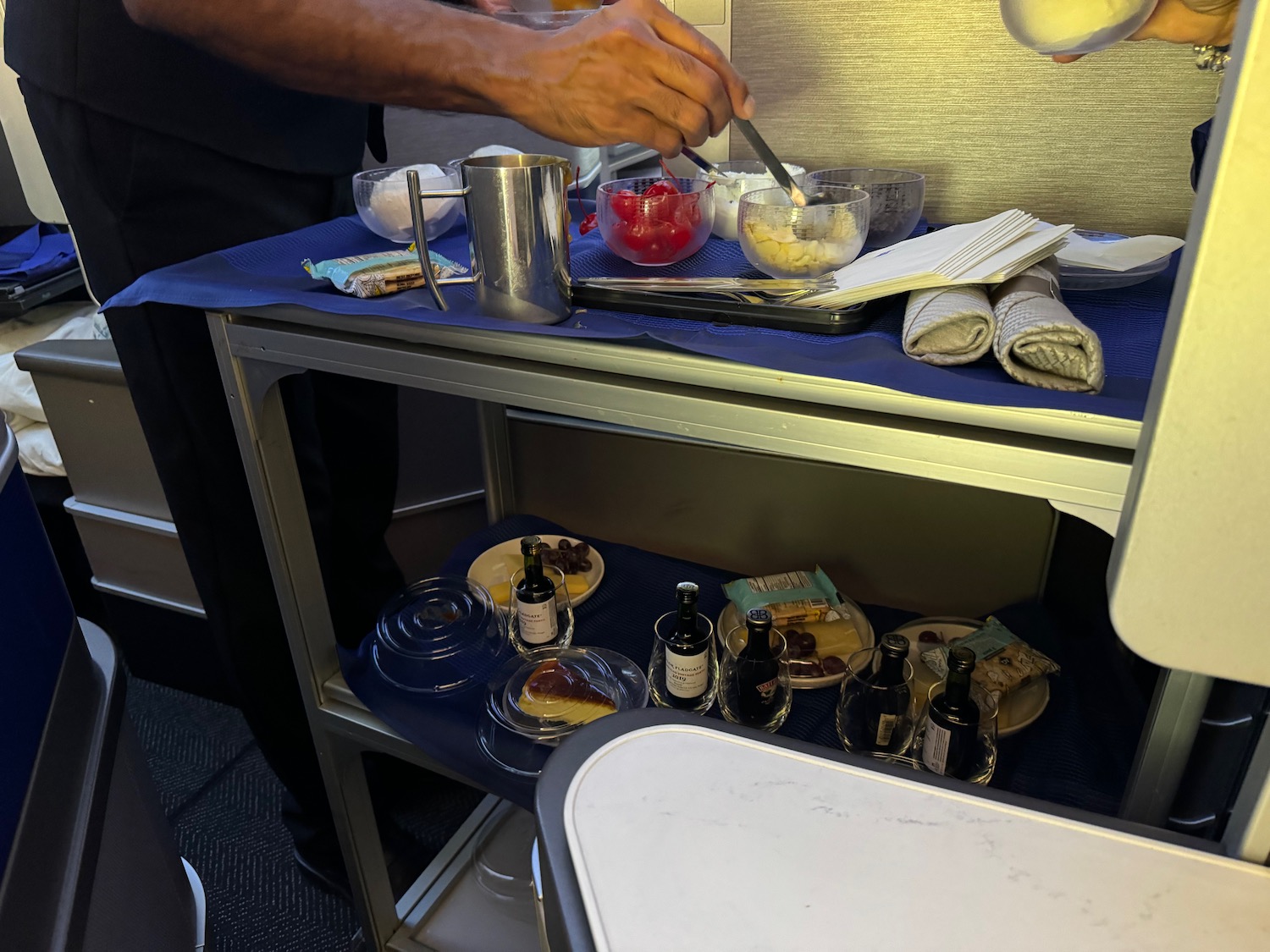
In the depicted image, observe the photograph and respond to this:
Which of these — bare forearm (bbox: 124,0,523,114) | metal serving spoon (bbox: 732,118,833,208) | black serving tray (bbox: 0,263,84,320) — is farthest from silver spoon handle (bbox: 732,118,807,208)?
black serving tray (bbox: 0,263,84,320)

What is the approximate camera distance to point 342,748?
1007 millimetres

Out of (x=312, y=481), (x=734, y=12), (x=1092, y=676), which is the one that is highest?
(x=734, y=12)

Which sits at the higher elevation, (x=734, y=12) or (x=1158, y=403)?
(x=734, y=12)

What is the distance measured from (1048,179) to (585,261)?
54 centimetres

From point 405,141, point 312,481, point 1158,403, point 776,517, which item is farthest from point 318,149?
point 1158,403

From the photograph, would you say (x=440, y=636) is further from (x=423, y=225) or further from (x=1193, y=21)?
(x=1193, y=21)

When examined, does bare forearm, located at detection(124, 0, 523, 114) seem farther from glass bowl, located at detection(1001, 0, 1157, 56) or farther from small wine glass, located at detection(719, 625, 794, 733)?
small wine glass, located at detection(719, 625, 794, 733)

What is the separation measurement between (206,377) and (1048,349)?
34.4 inches

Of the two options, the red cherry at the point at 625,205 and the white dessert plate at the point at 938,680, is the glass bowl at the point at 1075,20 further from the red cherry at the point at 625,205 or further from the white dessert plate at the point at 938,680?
the white dessert plate at the point at 938,680

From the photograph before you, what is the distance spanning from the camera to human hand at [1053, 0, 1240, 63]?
0.58 metres

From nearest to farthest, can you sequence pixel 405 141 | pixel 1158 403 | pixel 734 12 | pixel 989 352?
pixel 1158 403
pixel 989 352
pixel 734 12
pixel 405 141

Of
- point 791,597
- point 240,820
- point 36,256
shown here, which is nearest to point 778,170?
point 791,597

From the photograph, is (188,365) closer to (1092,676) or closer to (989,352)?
(989,352)

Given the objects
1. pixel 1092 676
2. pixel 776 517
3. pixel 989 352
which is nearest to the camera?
pixel 989 352
